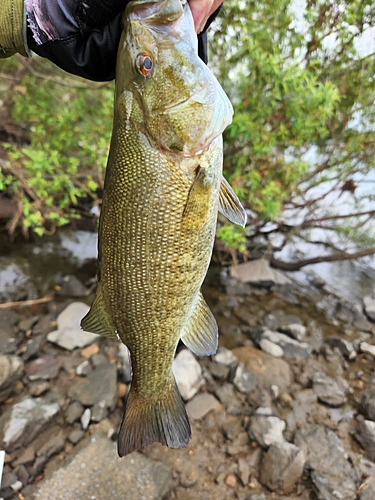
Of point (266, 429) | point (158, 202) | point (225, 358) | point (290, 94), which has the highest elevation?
point (290, 94)

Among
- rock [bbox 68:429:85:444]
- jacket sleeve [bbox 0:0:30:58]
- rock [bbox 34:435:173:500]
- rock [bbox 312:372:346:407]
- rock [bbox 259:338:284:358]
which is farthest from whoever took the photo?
rock [bbox 259:338:284:358]

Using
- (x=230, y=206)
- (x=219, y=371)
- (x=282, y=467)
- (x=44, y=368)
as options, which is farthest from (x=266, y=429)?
(x=230, y=206)

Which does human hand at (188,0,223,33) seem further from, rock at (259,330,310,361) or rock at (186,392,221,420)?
rock at (259,330,310,361)

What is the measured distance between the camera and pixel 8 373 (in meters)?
3.10

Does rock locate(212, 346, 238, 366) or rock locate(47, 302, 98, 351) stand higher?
rock locate(212, 346, 238, 366)

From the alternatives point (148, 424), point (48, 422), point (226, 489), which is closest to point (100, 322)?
point (148, 424)

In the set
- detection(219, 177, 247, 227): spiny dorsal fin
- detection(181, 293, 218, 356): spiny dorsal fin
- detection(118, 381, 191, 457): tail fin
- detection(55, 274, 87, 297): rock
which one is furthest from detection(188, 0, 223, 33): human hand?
detection(55, 274, 87, 297): rock

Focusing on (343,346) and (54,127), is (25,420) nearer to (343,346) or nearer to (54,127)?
(54,127)

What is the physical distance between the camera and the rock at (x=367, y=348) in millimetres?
4609

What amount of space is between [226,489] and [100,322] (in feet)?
7.02

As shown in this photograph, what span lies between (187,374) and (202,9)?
305 centimetres

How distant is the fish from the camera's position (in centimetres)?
128

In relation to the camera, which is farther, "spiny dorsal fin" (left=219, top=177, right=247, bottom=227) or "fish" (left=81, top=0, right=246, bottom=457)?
"spiny dorsal fin" (left=219, top=177, right=247, bottom=227)

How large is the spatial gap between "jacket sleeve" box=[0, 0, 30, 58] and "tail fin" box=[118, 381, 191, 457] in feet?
5.33
